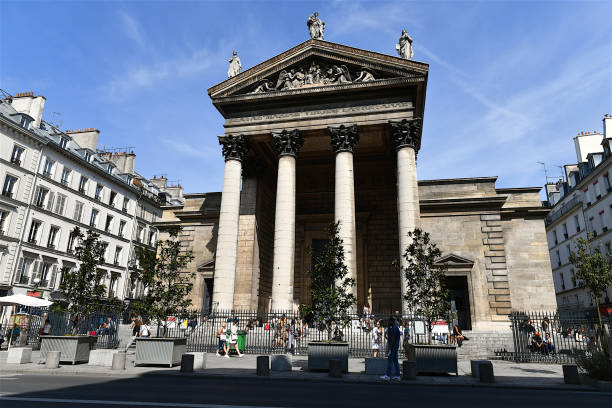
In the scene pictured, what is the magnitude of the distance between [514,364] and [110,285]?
3549 centimetres

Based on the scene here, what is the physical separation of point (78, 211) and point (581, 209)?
47806 mm

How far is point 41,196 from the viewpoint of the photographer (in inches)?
1261

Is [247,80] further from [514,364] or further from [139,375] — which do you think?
[514,364]

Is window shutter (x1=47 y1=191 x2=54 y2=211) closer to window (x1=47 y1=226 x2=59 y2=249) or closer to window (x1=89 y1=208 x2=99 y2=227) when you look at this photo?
window (x1=47 y1=226 x2=59 y2=249)

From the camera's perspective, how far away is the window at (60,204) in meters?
33.2

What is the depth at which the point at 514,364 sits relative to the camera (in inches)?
609

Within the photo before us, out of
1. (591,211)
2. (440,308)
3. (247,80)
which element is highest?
(247,80)

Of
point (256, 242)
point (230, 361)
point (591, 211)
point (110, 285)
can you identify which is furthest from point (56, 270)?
point (591, 211)

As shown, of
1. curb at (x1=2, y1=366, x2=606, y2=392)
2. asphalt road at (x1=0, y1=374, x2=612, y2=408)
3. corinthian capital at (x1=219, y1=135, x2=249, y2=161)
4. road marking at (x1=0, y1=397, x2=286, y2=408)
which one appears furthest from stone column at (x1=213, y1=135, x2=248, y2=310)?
road marking at (x1=0, y1=397, x2=286, y2=408)

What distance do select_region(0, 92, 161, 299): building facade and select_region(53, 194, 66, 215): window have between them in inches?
3.3

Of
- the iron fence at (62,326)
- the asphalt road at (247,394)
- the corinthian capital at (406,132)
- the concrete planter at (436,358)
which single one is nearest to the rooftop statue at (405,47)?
the corinthian capital at (406,132)

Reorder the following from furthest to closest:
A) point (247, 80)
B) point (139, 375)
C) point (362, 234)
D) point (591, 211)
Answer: point (591, 211) → point (362, 234) → point (247, 80) → point (139, 375)

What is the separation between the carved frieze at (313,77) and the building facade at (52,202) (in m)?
16.6

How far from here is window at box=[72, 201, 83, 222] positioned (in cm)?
3528
